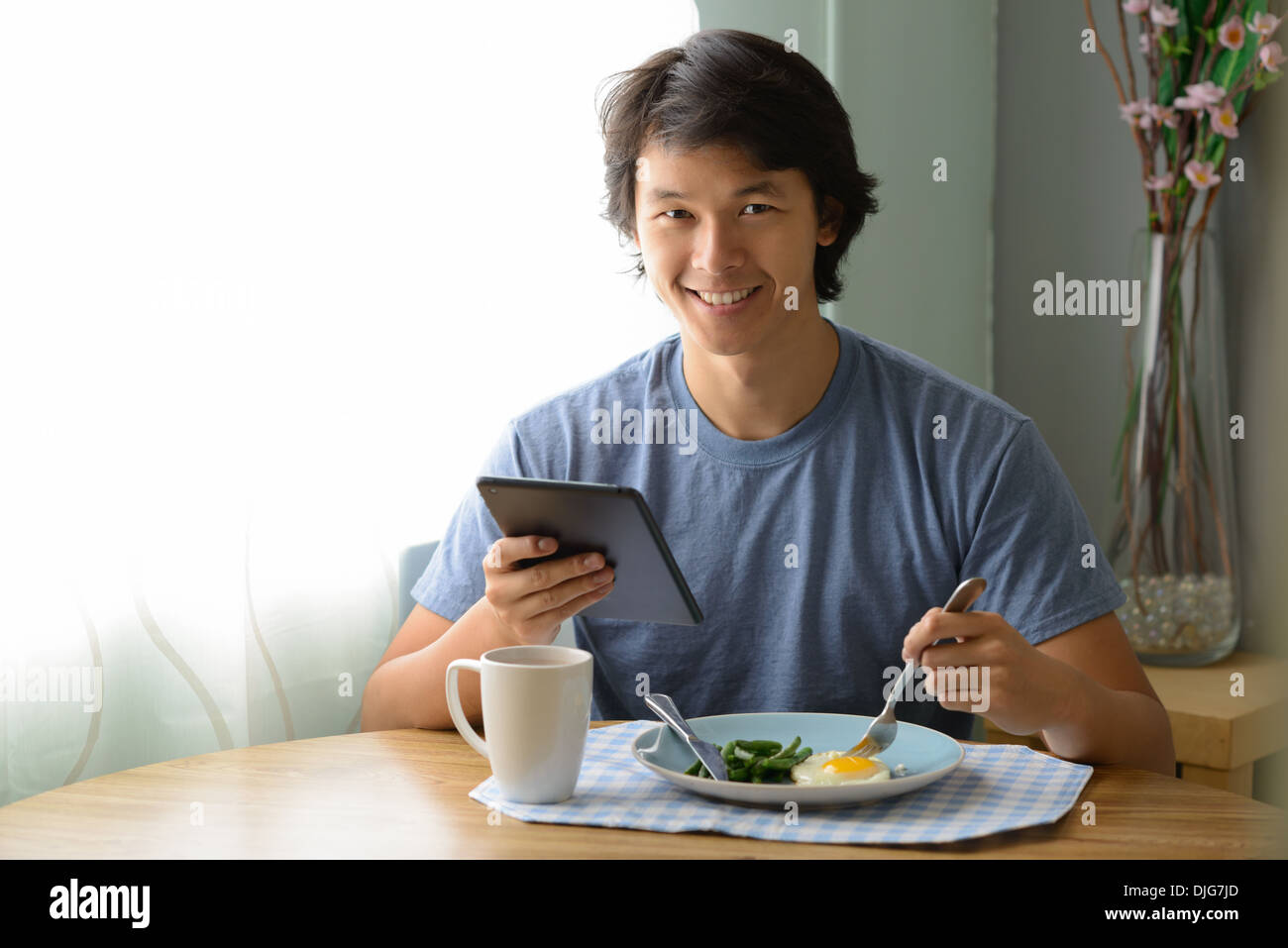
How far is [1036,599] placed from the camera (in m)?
1.25

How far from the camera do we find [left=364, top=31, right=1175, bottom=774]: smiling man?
1.33 m

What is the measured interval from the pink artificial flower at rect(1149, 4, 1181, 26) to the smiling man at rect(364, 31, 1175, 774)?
1.09m

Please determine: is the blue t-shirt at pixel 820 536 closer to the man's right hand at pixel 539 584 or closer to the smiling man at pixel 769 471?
the smiling man at pixel 769 471

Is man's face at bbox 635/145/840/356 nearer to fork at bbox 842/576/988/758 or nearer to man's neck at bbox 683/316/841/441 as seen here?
man's neck at bbox 683/316/841/441

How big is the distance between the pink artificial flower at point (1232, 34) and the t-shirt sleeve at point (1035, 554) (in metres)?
1.18

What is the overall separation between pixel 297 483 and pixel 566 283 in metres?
0.60

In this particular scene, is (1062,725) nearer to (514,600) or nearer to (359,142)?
(514,600)

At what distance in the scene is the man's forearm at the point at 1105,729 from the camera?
1057mm

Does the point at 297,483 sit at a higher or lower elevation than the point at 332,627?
higher

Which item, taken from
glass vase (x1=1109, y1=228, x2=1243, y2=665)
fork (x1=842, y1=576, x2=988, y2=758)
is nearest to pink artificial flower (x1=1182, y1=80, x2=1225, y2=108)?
glass vase (x1=1109, y1=228, x2=1243, y2=665)

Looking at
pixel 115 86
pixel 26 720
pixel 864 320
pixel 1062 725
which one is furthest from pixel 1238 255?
pixel 26 720

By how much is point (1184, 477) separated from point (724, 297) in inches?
→ 49.3

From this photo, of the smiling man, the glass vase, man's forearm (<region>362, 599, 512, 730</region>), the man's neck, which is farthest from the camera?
the glass vase

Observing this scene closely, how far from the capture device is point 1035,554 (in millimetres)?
1282
